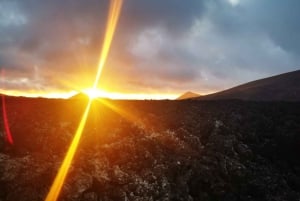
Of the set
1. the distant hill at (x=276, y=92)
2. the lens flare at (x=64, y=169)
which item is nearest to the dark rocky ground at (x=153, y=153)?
the lens flare at (x=64, y=169)

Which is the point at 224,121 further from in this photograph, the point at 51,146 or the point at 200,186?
the point at 51,146

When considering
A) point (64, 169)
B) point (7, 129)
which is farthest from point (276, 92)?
point (64, 169)

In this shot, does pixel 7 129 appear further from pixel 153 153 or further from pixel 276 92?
pixel 276 92

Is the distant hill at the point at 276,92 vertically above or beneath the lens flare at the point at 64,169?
above

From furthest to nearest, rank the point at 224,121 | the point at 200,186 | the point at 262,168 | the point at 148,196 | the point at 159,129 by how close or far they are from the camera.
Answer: the point at 224,121 → the point at 159,129 → the point at 262,168 → the point at 200,186 → the point at 148,196

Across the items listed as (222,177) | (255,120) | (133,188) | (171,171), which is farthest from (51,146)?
(255,120)

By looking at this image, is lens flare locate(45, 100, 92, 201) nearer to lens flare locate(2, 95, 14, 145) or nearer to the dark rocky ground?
the dark rocky ground

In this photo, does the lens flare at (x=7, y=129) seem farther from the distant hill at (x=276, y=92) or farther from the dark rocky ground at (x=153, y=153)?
the distant hill at (x=276, y=92)

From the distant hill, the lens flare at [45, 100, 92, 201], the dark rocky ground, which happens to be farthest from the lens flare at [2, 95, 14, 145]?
the distant hill
